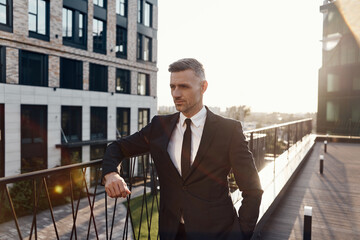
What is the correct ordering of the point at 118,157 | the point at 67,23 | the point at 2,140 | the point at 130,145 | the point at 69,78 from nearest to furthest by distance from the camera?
1. the point at 118,157
2. the point at 130,145
3. the point at 2,140
4. the point at 67,23
5. the point at 69,78

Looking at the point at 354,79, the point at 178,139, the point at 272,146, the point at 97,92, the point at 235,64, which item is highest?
the point at 235,64

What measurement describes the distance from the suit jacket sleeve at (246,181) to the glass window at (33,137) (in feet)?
76.0

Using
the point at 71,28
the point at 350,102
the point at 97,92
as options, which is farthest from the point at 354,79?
the point at 71,28

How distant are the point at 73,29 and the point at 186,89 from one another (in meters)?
26.2

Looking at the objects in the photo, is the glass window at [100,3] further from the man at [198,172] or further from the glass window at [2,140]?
the man at [198,172]

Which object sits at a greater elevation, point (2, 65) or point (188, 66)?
point (2, 65)

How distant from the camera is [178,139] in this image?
263 centimetres

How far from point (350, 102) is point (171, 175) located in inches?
1417

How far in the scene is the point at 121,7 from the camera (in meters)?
30.7

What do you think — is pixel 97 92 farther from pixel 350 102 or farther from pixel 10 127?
pixel 350 102

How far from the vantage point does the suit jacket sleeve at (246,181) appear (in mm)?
2359

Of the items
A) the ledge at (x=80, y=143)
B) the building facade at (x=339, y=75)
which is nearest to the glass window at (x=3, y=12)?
the ledge at (x=80, y=143)

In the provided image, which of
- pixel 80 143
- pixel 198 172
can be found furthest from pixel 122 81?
pixel 198 172

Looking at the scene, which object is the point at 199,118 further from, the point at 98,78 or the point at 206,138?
the point at 98,78
